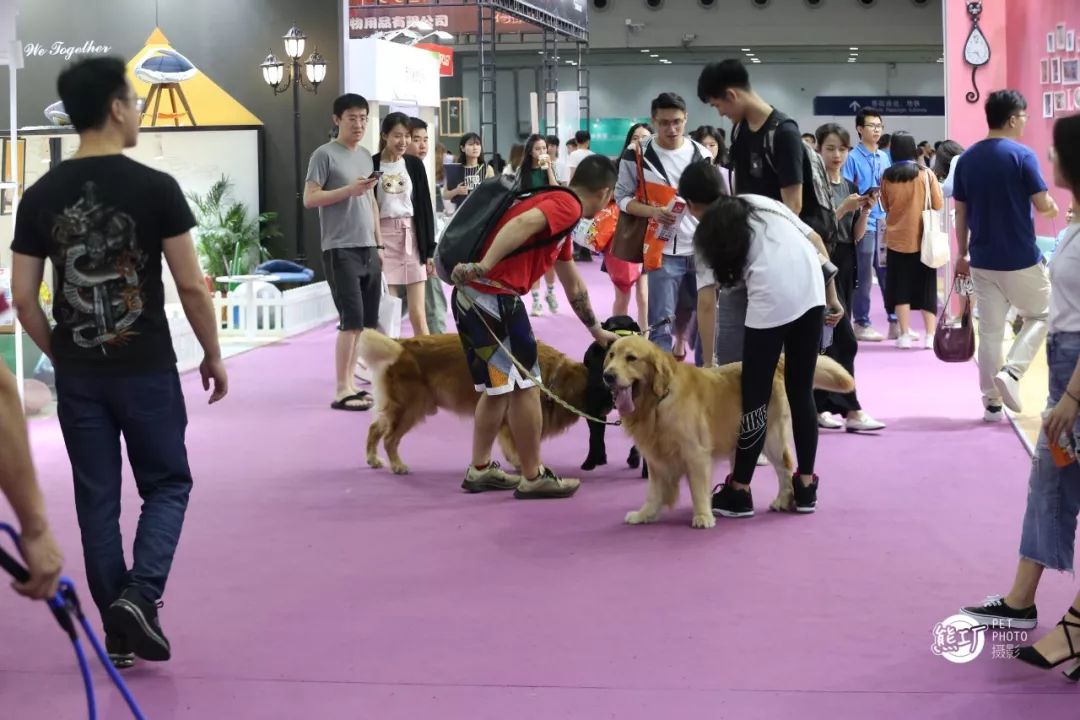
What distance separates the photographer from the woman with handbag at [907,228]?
9344mm

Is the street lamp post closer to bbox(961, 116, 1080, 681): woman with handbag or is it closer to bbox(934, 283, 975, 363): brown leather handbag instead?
bbox(934, 283, 975, 363): brown leather handbag

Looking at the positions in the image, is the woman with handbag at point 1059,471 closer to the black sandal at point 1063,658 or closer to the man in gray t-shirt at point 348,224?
the black sandal at point 1063,658

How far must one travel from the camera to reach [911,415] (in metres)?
7.22

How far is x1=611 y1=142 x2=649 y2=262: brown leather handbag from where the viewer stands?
22.8ft

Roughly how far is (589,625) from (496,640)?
0.28 m

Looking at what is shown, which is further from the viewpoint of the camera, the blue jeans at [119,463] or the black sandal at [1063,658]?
the blue jeans at [119,463]

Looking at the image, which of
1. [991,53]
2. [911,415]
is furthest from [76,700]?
[991,53]

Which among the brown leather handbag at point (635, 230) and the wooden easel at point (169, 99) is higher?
the wooden easel at point (169, 99)

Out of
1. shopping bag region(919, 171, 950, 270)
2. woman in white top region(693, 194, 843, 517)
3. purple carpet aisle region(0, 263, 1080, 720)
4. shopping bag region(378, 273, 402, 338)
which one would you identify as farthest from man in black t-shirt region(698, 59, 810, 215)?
shopping bag region(919, 171, 950, 270)

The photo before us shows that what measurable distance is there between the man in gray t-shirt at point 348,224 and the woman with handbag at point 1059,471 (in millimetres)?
4359

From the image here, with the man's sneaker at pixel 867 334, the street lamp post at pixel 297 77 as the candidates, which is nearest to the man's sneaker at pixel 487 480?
the man's sneaker at pixel 867 334

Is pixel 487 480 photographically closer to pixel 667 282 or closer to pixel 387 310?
pixel 667 282

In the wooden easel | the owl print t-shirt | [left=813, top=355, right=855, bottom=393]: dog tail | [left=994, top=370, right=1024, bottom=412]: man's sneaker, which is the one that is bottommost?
[left=994, top=370, right=1024, bottom=412]: man's sneaker

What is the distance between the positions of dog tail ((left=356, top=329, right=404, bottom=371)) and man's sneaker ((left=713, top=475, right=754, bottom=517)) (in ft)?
5.16
